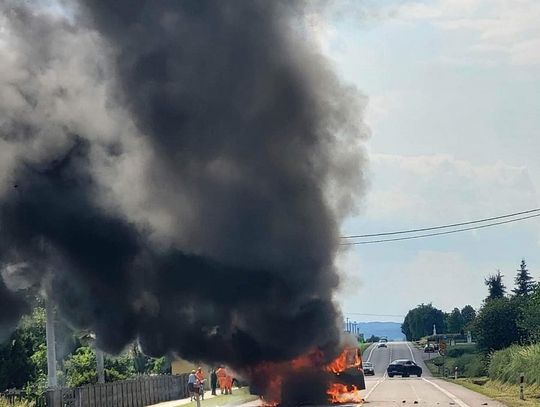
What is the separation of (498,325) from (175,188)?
4665 centimetres

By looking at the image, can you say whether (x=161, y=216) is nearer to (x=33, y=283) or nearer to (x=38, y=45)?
(x=33, y=283)

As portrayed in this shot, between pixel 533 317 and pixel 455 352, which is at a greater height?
pixel 533 317

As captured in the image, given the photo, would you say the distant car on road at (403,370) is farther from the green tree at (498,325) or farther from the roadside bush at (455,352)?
the roadside bush at (455,352)

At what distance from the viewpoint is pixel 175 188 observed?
101 feet

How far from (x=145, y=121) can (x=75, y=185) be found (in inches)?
117

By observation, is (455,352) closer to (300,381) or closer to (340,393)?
(340,393)

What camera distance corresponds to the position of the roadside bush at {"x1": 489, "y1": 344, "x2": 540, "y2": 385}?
→ 4728 cm

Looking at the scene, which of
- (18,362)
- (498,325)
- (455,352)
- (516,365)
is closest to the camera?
(18,362)

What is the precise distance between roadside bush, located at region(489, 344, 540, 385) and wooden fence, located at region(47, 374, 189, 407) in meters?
17.9

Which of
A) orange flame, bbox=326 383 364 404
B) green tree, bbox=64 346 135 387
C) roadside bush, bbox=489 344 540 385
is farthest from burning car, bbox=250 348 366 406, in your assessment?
roadside bush, bbox=489 344 540 385

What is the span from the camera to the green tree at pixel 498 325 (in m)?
70.6

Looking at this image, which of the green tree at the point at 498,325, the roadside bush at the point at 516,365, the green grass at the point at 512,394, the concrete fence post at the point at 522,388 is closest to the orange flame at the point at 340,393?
the green grass at the point at 512,394

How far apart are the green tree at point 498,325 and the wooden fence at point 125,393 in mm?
26839

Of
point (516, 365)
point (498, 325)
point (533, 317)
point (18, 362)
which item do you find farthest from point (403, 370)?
point (18, 362)
